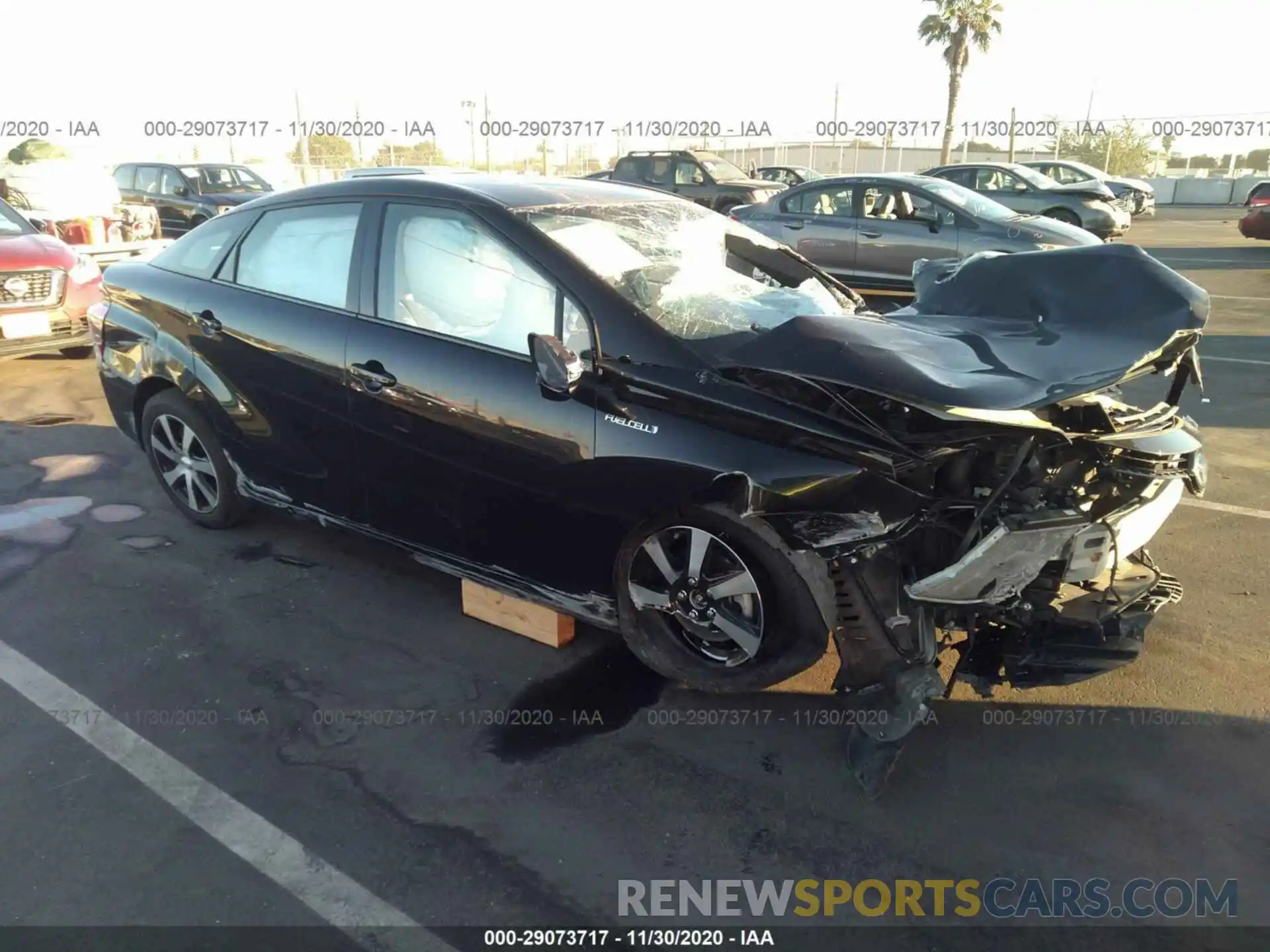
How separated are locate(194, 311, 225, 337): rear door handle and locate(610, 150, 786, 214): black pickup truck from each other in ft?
46.8

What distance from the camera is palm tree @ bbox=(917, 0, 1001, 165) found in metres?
39.2

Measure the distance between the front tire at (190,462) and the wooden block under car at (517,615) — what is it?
4.88ft

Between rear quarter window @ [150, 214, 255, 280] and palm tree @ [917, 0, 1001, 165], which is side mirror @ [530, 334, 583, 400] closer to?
rear quarter window @ [150, 214, 255, 280]

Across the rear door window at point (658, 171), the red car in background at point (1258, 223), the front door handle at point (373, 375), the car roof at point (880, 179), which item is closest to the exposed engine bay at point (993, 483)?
the front door handle at point (373, 375)

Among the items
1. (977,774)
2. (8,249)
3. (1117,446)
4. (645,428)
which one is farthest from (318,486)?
(8,249)

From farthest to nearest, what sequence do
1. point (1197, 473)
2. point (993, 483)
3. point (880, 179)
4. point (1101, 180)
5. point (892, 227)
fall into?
1. point (1101, 180)
2. point (880, 179)
3. point (892, 227)
4. point (1197, 473)
5. point (993, 483)

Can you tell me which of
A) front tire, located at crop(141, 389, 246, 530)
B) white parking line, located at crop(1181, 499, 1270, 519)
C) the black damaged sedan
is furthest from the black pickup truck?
the black damaged sedan

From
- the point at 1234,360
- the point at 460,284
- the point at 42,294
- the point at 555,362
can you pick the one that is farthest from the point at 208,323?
the point at 1234,360

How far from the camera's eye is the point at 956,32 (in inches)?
1569

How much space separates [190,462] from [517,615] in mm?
2076

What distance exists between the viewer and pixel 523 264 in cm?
327

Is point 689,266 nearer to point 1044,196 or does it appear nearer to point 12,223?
point 12,223

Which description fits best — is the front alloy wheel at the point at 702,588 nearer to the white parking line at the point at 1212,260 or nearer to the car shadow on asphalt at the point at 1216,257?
the car shadow on asphalt at the point at 1216,257

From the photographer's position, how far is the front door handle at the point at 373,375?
136 inches
